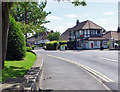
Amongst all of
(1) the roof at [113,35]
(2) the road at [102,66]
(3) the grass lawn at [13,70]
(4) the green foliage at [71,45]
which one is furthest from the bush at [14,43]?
(1) the roof at [113,35]

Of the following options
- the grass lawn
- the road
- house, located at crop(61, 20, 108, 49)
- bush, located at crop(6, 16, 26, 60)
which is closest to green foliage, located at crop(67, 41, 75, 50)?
house, located at crop(61, 20, 108, 49)

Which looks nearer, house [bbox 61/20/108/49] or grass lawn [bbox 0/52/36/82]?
grass lawn [bbox 0/52/36/82]

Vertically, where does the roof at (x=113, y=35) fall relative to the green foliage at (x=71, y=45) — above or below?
above

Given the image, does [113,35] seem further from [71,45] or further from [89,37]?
[71,45]

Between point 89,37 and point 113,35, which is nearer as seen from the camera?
point 89,37

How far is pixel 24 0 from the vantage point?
796 centimetres

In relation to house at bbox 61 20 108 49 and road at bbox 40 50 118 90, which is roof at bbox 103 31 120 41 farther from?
road at bbox 40 50 118 90

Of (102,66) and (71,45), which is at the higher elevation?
(71,45)

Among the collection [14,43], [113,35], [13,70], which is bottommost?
[13,70]

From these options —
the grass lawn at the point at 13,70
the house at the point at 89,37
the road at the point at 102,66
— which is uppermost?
the house at the point at 89,37

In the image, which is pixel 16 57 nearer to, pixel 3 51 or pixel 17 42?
pixel 17 42

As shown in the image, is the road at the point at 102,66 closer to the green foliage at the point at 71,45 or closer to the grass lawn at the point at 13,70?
the grass lawn at the point at 13,70

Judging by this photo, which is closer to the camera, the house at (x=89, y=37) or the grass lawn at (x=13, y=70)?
the grass lawn at (x=13, y=70)

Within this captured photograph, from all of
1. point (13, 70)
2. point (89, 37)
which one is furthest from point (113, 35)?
point (13, 70)
